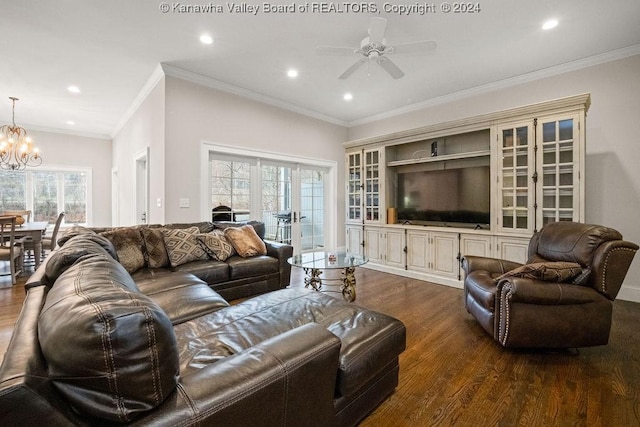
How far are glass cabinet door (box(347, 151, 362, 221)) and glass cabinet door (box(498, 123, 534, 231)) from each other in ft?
7.46

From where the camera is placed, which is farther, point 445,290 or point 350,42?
point 445,290

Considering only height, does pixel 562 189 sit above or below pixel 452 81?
below

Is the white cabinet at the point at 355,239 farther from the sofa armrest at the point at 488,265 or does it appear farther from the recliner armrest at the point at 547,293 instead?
the recliner armrest at the point at 547,293

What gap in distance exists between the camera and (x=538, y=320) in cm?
221

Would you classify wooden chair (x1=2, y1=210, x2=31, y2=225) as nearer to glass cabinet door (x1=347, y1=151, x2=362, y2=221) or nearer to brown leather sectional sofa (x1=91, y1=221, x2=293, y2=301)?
brown leather sectional sofa (x1=91, y1=221, x2=293, y2=301)

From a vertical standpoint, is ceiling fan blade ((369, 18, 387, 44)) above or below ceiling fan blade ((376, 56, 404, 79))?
above

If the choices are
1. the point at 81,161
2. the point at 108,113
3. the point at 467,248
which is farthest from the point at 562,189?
the point at 81,161

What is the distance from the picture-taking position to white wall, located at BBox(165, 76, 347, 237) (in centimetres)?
403

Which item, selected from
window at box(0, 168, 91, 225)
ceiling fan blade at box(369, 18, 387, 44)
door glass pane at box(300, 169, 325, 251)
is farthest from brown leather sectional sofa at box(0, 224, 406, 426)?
window at box(0, 168, 91, 225)

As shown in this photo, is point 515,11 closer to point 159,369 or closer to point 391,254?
point 391,254

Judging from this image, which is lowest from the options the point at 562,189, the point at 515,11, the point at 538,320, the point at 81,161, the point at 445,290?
the point at 445,290

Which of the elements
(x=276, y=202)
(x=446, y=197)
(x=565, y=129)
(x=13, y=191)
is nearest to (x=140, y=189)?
(x=276, y=202)

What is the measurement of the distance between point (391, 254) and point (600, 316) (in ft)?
9.33

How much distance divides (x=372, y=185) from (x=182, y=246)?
3276 millimetres
